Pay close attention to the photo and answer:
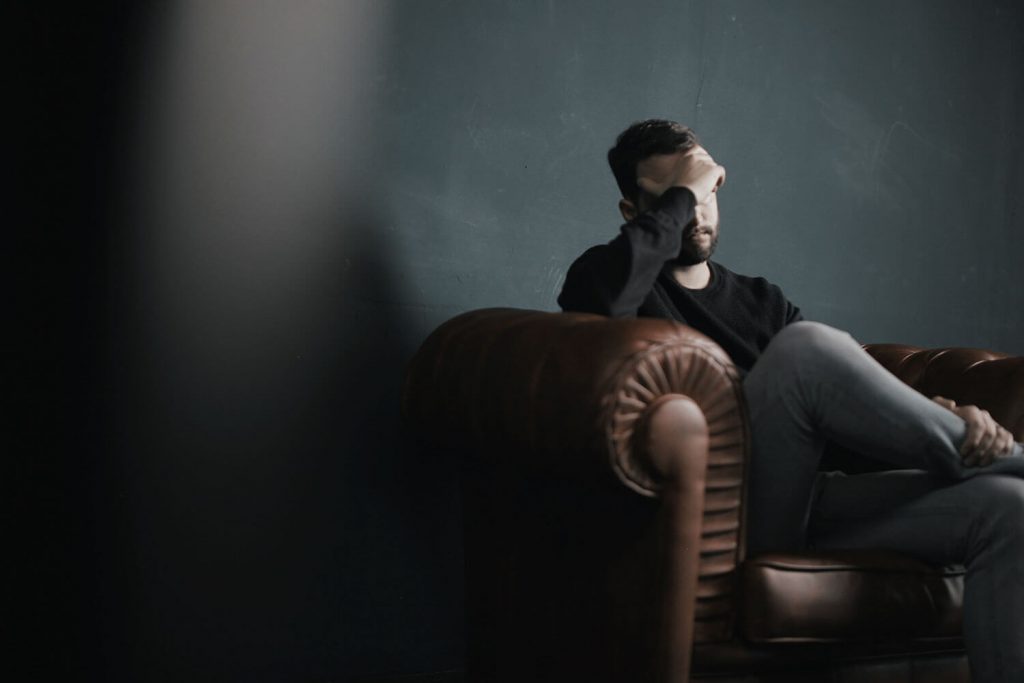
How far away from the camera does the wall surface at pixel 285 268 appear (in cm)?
166

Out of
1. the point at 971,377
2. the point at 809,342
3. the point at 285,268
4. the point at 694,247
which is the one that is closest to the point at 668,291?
the point at 694,247

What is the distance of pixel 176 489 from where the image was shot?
1.73 m

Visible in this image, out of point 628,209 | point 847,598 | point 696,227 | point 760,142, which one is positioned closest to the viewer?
point 847,598

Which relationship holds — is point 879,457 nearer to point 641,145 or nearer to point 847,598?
point 847,598

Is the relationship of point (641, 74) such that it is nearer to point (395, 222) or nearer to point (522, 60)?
point (522, 60)

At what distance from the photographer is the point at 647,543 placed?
1.25 m

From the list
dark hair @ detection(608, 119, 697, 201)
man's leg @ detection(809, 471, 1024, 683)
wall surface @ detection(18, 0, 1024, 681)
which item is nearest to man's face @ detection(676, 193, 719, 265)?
dark hair @ detection(608, 119, 697, 201)

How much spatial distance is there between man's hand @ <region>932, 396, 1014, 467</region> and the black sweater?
1.49 ft

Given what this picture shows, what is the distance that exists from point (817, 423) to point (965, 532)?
253mm

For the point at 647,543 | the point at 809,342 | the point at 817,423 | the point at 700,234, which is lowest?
the point at 647,543

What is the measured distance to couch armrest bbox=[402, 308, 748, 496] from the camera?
3.95 ft

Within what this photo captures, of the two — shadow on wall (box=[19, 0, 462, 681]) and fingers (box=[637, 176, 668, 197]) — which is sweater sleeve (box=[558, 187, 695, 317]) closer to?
fingers (box=[637, 176, 668, 197])

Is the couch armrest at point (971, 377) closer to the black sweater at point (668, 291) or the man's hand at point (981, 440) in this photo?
the black sweater at point (668, 291)

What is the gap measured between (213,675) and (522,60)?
1.34m
